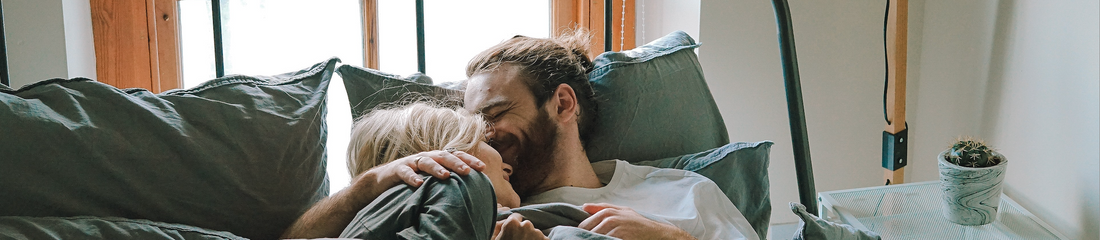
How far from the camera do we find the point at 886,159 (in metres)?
1.84

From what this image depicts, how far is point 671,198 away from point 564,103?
0.25 m

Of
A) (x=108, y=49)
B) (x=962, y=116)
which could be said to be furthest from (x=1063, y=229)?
(x=108, y=49)

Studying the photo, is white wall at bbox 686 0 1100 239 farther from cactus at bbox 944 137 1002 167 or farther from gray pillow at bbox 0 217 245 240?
gray pillow at bbox 0 217 245 240

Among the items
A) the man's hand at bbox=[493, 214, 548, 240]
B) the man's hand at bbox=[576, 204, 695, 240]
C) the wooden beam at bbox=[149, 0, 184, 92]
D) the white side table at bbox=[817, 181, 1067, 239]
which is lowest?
the white side table at bbox=[817, 181, 1067, 239]

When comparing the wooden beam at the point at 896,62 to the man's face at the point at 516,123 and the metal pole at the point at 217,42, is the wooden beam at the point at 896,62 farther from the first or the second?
the metal pole at the point at 217,42

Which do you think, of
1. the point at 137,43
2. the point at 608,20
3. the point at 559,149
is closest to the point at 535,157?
the point at 559,149

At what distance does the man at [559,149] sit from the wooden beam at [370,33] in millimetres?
567

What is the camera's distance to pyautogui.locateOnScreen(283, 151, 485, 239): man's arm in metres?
0.97

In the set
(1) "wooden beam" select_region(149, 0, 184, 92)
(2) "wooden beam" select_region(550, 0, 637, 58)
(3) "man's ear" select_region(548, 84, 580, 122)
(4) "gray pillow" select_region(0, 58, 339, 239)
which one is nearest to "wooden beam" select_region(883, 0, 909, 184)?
(2) "wooden beam" select_region(550, 0, 637, 58)

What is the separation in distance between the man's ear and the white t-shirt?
5.0 inches

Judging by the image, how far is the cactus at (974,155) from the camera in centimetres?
156

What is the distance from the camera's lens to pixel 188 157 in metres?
0.99

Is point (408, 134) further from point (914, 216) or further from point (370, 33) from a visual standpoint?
point (914, 216)

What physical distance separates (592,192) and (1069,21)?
1027 mm
